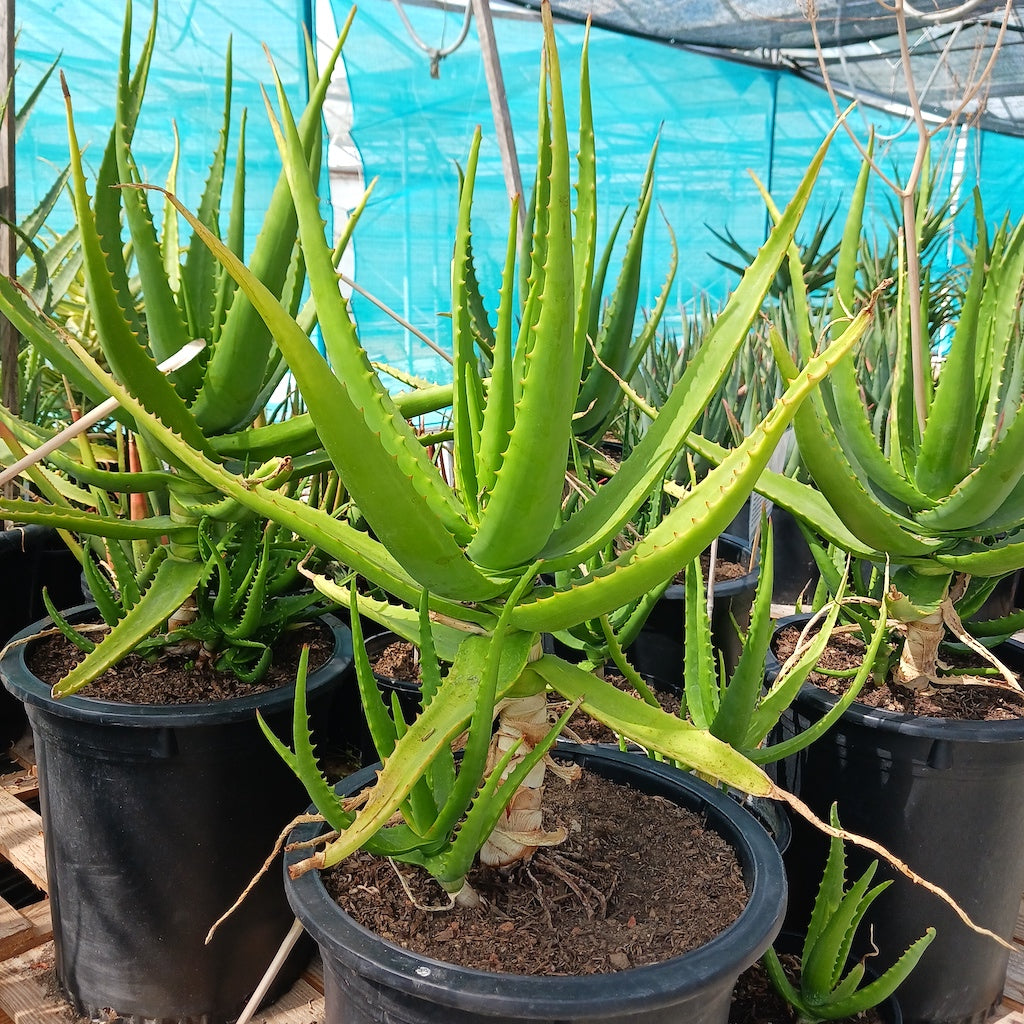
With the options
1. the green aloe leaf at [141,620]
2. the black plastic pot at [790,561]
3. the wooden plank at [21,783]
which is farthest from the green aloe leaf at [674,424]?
the black plastic pot at [790,561]

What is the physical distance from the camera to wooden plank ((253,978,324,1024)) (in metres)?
1.00

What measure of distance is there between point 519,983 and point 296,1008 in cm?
59

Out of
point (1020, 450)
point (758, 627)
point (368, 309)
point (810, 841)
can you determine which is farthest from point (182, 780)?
point (368, 309)

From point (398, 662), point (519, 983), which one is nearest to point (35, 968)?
point (398, 662)

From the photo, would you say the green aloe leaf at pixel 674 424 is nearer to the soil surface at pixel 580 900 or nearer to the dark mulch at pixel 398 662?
the soil surface at pixel 580 900

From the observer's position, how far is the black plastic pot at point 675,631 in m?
1.50

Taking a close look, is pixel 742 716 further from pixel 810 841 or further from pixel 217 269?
pixel 217 269

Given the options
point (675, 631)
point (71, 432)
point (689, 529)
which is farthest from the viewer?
point (675, 631)

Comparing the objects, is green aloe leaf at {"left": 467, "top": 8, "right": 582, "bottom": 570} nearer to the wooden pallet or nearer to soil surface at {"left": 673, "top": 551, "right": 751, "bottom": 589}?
Answer: the wooden pallet

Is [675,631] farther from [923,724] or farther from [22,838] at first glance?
[22,838]

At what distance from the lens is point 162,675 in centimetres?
103

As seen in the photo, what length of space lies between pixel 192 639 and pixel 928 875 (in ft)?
2.74

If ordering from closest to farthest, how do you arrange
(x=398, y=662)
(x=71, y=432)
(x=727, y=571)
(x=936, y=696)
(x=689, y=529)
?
(x=689, y=529) < (x=71, y=432) < (x=936, y=696) < (x=398, y=662) < (x=727, y=571)

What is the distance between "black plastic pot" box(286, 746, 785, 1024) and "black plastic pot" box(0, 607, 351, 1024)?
11.6 inches
